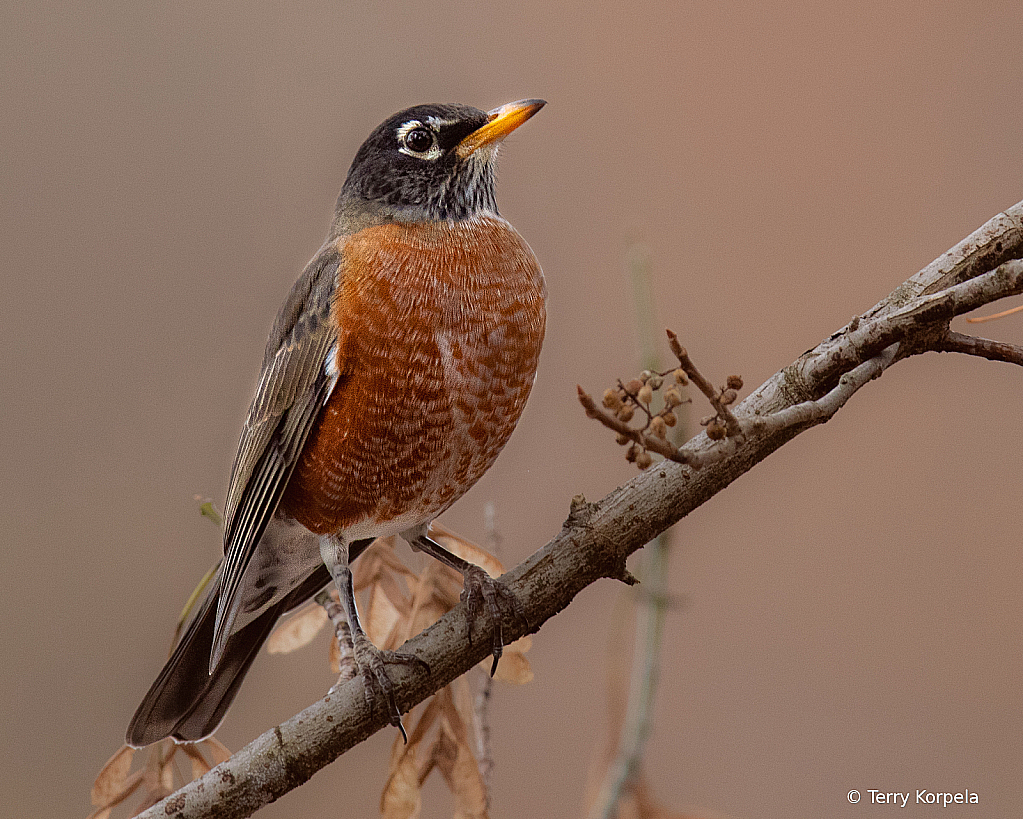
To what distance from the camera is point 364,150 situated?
2.15 metres

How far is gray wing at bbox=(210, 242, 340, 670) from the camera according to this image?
1.82m

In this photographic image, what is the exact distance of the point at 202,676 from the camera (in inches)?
79.7

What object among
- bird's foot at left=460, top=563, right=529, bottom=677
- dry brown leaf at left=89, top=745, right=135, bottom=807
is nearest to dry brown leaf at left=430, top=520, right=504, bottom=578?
bird's foot at left=460, top=563, right=529, bottom=677

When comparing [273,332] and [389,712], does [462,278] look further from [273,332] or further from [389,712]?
[389,712]

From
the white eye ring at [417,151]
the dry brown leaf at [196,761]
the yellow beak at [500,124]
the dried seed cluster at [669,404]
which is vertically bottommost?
the dry brown leaf at [196,761]

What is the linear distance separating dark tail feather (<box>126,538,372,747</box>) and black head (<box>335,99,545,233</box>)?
76 centimetres

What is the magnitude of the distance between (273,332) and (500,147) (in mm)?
663

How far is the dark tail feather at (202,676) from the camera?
187cm

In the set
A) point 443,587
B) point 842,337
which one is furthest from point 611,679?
point 842,337

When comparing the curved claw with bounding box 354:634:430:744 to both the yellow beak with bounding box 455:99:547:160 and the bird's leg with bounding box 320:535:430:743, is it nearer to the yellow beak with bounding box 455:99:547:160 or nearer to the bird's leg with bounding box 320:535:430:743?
the bird's leg with bounding box 320:535:430:743

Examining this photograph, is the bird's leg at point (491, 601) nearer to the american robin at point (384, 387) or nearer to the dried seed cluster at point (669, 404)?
the american robin at point (384, 387)

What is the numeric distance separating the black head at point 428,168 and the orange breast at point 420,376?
168 millimetres

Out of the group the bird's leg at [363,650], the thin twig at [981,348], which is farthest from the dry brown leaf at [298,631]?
the thin twig at [981,348]

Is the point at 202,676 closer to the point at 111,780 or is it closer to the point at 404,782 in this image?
the point at 111,780
